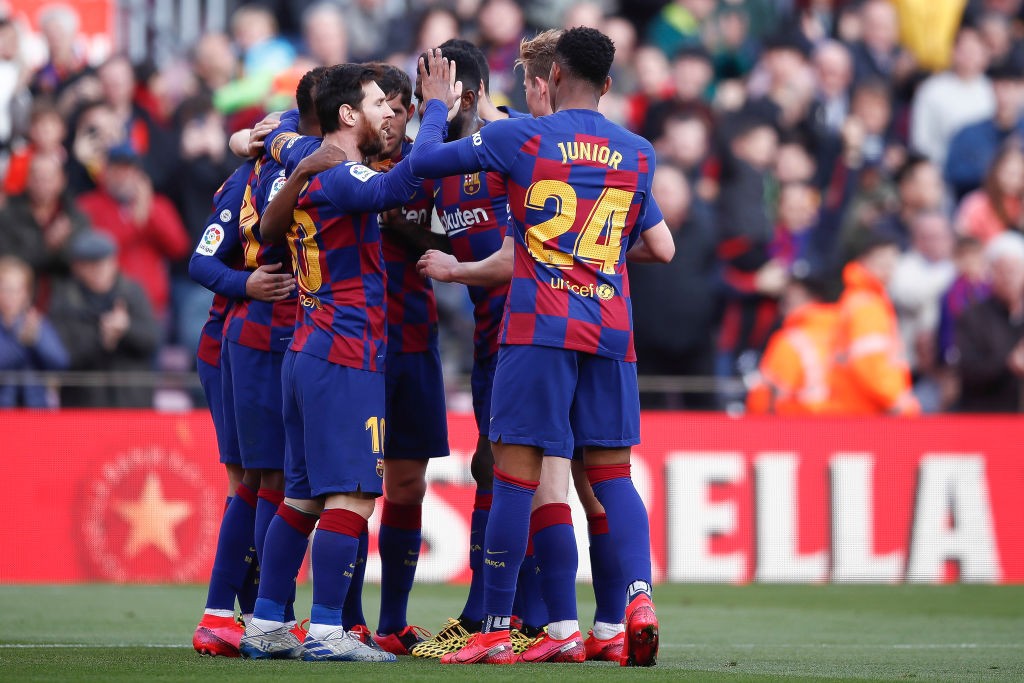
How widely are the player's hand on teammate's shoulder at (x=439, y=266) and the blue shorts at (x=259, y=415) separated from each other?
0.85 m

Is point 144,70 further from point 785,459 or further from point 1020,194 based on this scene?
point 1020,194

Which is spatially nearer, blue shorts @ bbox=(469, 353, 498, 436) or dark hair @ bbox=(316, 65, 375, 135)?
dark hair @ bbox=(316, 65, 375, 135)

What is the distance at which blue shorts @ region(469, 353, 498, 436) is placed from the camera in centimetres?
714

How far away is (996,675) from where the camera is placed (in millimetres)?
6352

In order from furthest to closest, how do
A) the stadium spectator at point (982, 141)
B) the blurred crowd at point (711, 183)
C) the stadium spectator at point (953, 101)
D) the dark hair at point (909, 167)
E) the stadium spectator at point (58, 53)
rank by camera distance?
1. the stadium spectator at point (953, 101)
2. the stadium spectator at point (982, 141)
3. the dark hair at point (909, 167)
4. the stadium spectator at point (58, 53)
5. the blurred crowd at point (711, 183)

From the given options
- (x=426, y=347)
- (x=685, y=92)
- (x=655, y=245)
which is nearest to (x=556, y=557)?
(x=426, y=347)

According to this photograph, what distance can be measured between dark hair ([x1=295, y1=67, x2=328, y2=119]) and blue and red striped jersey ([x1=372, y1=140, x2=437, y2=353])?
400 millimetres

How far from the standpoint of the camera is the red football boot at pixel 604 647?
6.61 metres

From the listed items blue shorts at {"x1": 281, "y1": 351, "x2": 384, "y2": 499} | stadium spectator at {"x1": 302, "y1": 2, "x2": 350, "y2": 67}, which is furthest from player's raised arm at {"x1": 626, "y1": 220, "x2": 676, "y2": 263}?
stadium spectator at {"x1": 302, "y1": 2, "x2": 350, "y2": 67}

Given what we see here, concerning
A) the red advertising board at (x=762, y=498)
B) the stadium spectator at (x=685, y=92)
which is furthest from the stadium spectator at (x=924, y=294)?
the stadium spectator at (x=685, y=92)

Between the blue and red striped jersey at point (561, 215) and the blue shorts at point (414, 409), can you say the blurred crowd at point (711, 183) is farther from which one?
the blue and red striped jersey at point (561, 215)

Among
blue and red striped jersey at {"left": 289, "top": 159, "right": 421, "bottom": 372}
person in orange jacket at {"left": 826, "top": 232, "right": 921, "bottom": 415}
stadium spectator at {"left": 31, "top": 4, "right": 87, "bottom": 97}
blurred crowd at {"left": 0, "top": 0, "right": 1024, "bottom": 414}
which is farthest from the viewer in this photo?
stadium spectator at {"left": 31, "top": 4, "right": 87, "bottom": 97}

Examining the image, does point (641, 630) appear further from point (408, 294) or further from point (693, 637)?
point (693, 637)

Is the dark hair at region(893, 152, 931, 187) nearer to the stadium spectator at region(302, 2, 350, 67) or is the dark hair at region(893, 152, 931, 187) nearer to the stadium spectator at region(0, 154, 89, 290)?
the stadium spectator at region(302, 2, 350, 67)
